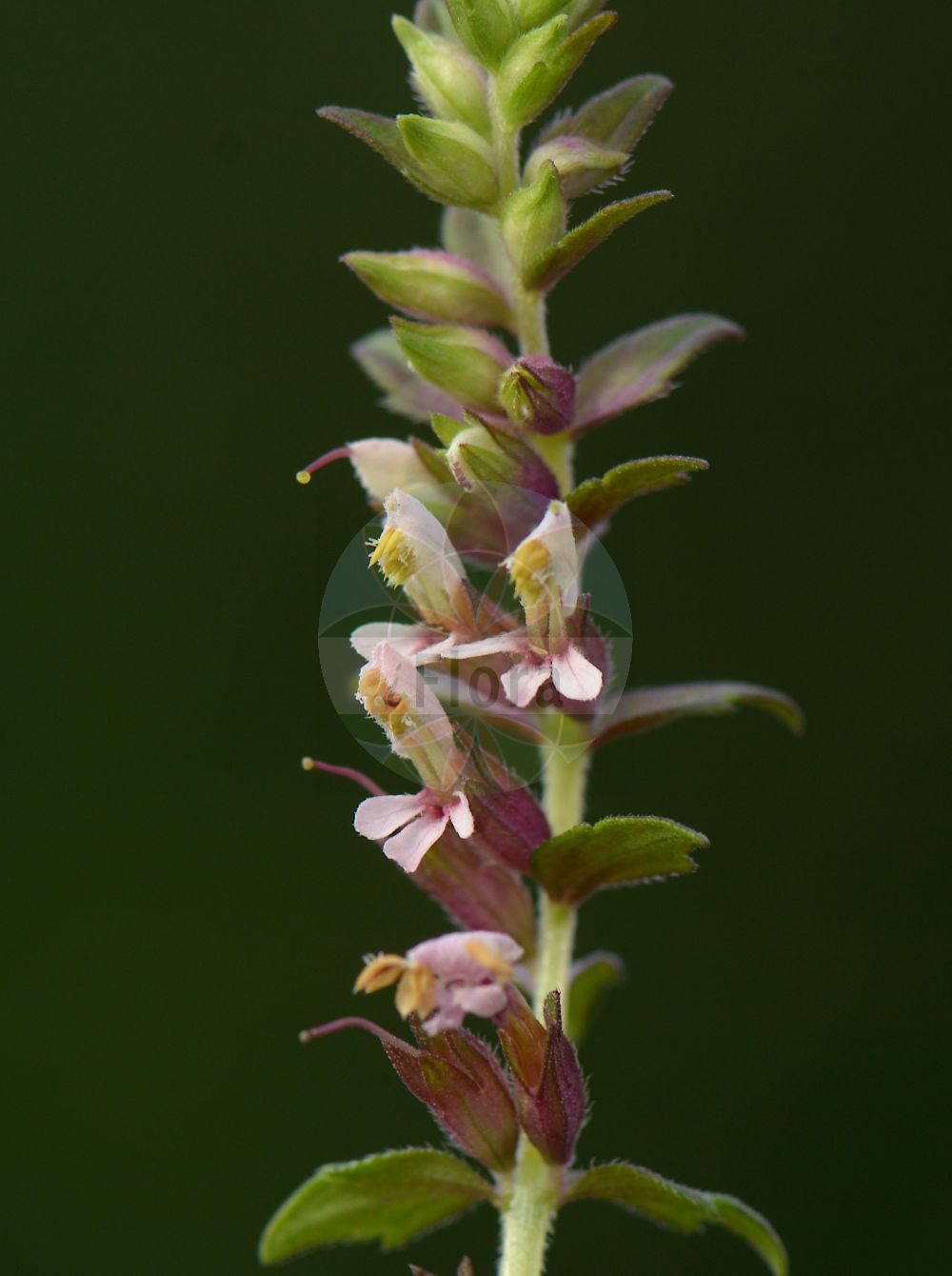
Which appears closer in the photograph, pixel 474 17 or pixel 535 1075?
pixel 535 1075

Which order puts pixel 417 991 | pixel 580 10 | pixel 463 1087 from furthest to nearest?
pixel 580 10 < pixel 463 1087 < pixel 417 991

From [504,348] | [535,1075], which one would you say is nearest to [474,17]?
[504,348]

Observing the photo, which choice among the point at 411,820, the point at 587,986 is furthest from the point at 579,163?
the point at 587,986

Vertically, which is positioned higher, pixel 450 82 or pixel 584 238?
pixel 450 82

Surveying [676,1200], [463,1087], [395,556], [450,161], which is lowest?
[676,1200]

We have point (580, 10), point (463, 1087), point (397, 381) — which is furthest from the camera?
point (397, 381)

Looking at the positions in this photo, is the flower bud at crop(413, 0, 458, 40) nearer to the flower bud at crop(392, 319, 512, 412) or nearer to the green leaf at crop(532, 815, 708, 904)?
the flower bud at crop(392, 319, 512, 412)

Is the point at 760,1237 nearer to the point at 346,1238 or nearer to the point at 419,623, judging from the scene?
the point at 346,1238

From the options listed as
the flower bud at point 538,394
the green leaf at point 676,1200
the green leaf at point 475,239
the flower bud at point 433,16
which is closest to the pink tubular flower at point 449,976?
the green leaf at point 676,1200

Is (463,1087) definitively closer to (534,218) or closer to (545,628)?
(545,628)
